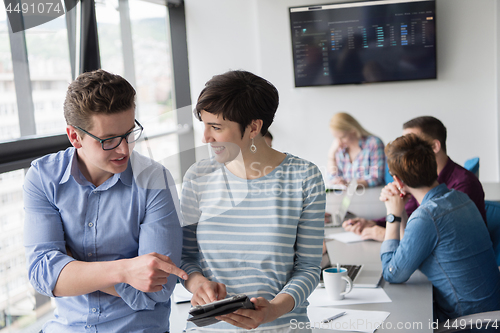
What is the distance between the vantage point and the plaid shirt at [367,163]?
3572mm

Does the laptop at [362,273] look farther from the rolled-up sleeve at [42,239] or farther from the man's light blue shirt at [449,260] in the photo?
the rolled-up sleeve at [42,239]

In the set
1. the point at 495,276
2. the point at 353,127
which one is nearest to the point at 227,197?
the point at 495,276

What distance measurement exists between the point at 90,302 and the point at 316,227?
2.29 feet

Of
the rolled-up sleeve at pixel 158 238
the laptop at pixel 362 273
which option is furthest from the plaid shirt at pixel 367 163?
the rolled-up sleeve at pixel 158 238

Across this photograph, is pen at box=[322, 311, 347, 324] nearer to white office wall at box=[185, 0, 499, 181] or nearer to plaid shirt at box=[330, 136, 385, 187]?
plaid shirt at box=[330, 136, 385, 187]

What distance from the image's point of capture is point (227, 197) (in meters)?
1.25

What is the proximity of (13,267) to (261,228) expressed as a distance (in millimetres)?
1745

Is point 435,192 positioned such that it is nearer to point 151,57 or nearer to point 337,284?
point 337,284

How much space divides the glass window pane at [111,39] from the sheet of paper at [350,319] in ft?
8.56

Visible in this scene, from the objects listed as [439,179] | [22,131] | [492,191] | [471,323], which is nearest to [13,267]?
[22,131]

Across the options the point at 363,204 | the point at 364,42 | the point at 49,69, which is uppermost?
the point at 364,42

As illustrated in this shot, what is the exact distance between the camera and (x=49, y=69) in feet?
8.73

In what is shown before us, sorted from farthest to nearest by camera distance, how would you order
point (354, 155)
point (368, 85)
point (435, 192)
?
1. point (368, 85)
2. point (354, 155)
3. point (435, 192)

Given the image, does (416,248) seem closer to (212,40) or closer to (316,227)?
(316,227)
